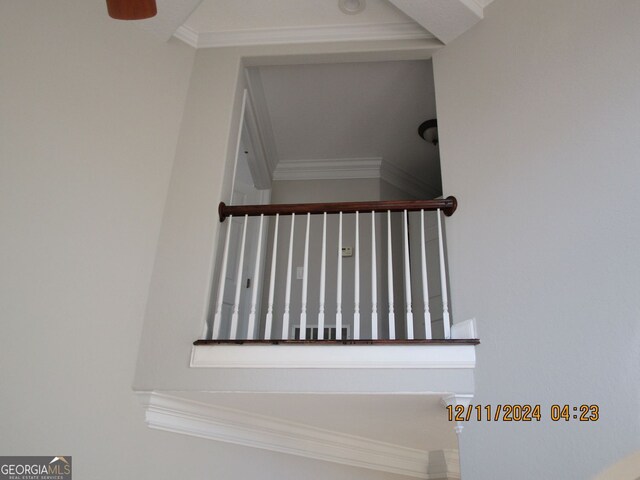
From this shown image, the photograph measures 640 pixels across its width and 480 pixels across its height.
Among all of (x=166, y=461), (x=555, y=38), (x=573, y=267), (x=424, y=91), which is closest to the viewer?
(x=573, y=267)

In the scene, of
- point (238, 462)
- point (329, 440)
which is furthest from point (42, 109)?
point (329, 440)

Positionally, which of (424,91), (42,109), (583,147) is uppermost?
(424,91)

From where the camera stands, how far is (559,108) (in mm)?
2289

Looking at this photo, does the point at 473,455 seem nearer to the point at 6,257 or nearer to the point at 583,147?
the point at 583,147

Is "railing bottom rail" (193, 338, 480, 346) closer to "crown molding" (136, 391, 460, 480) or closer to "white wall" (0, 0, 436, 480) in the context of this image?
"white wall" (0, 0, 436, 480)

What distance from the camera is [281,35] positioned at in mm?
3188

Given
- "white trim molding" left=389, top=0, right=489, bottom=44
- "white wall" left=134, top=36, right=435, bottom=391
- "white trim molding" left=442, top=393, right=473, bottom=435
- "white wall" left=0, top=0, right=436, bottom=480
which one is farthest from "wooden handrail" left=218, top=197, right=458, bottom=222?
"white trim molding" left=389, top=0, right=489, bottom=44

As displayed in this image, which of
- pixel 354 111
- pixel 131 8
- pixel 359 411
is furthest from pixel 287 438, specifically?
pixel 354 111

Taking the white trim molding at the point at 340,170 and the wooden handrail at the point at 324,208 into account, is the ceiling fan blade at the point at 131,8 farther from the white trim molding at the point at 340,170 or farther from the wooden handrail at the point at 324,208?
the white trim molding at the point at 340,170

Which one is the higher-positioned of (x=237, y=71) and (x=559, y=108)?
(x=237, y=71)

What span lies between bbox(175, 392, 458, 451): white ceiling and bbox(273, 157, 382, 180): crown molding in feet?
8.45

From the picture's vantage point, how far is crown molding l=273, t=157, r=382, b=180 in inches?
183

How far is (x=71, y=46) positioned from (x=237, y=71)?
1.00 m

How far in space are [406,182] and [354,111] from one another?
3.81ft
